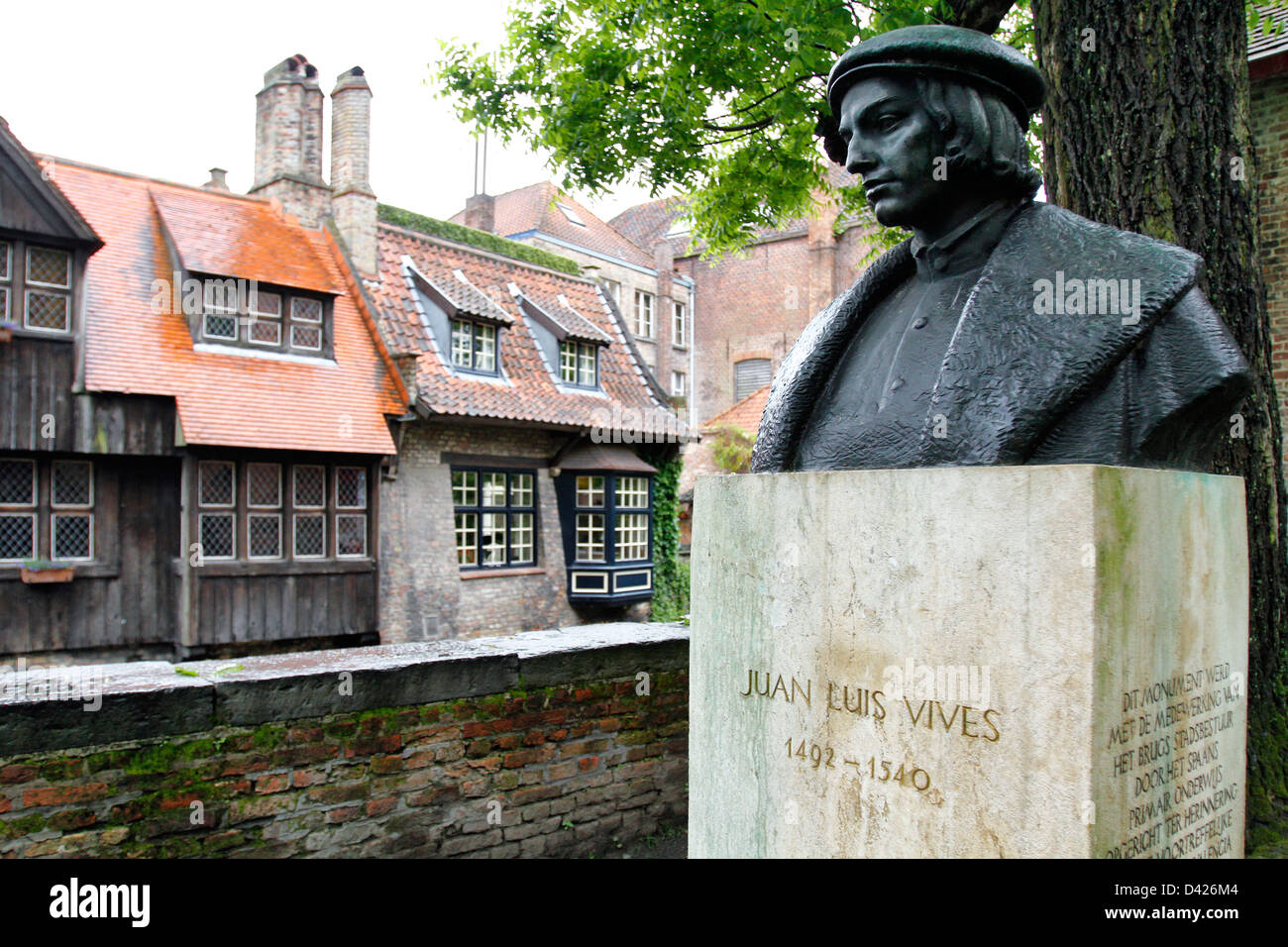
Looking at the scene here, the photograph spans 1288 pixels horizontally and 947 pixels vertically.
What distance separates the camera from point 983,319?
256 cm

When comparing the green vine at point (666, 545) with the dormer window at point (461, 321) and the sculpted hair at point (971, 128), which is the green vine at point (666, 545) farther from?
the sculpted hair at point (971, 128)

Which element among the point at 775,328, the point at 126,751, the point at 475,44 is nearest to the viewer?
the point at 126,751

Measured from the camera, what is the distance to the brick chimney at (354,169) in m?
17.5

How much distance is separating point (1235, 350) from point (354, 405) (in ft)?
47.7

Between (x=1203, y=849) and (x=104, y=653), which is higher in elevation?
(x=1203, y=849)

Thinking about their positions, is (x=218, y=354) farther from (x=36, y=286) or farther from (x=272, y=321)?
(x=36, y=286)

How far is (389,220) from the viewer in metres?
19.0

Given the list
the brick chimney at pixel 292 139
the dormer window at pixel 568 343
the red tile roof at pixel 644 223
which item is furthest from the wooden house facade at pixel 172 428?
the red tile roof at pixel 644 223

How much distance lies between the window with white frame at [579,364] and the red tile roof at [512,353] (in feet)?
1.00

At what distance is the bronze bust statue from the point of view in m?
2.44

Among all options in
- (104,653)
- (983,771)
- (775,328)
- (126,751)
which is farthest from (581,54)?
(775,328)

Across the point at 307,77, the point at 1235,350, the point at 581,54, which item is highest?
the point at 307,77

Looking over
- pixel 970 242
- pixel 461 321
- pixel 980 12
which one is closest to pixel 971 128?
pixel 970 242
